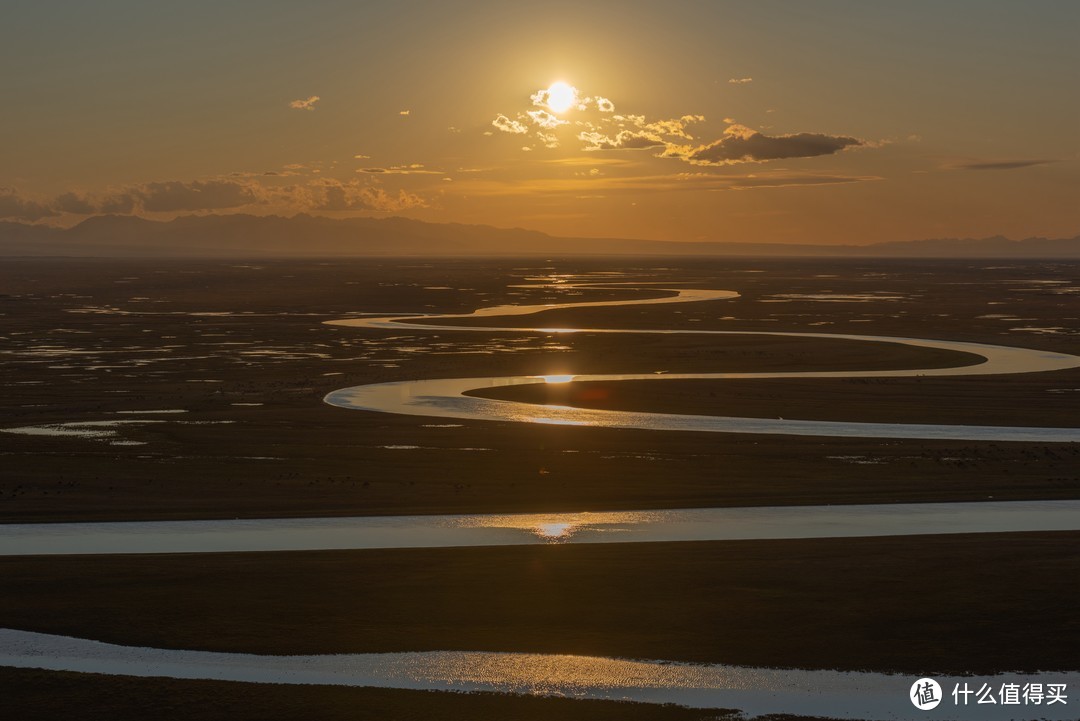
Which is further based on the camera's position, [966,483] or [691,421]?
[691,421]

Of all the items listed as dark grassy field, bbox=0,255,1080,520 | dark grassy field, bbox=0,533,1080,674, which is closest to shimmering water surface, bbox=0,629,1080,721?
dark grassy field, bbox=0,533,1080,674

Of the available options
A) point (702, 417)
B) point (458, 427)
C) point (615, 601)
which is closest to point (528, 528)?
point (615, 601)

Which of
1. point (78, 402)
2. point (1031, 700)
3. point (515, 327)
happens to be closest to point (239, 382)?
point (78, 402)

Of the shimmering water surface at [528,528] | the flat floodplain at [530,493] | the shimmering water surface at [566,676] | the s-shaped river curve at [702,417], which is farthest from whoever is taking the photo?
the s-shaped river curve at [702,417]

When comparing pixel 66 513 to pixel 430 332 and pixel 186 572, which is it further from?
pixel 430 332

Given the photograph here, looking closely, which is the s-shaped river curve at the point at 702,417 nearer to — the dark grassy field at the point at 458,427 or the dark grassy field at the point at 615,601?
the dark grassy field at the point at 458,427

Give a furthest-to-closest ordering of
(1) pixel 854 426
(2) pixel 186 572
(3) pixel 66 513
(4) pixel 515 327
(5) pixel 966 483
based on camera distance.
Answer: (4) pixel 515 327 < (1) pixel 854 426 < (5) pixel 966 483 < (3) pixel 66 513 < (2) pixel 186 572

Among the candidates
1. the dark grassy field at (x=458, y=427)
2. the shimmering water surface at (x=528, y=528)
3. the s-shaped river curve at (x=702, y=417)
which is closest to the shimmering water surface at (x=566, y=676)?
the shimmering water surface at (x=528, y=528)

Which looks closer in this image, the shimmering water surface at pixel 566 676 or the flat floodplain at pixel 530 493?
the shimmering water surface at pixel 566 676

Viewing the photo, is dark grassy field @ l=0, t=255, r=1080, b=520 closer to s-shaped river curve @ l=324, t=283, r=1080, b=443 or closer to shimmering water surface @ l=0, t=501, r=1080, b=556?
shimmering water surface @ l=0, t=501, r=1080, b=556
